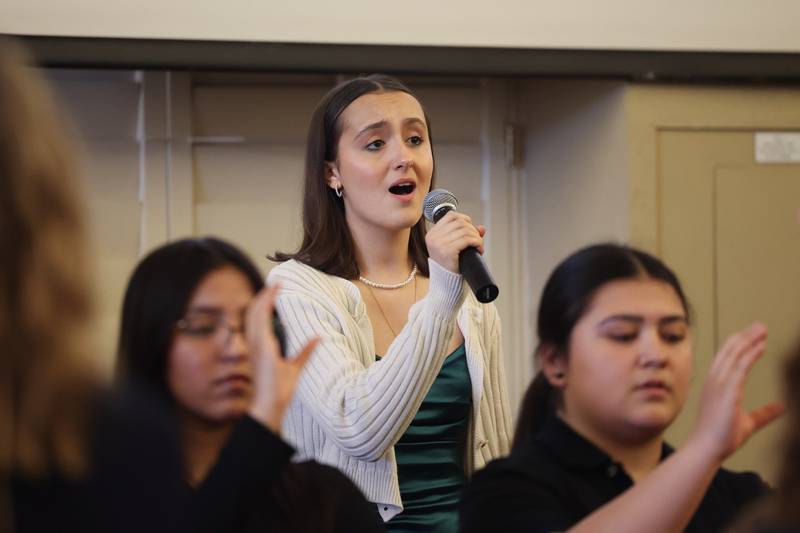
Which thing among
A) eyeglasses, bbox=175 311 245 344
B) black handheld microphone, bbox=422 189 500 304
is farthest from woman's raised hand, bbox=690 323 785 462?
eyeglasses, bbox=175 311 245 344

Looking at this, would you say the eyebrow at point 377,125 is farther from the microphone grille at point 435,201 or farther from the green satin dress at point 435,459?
the green satin dress at point 435,459

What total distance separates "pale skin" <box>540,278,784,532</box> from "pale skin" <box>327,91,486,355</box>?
0.57 metres

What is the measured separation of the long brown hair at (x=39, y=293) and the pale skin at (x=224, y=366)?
10.9 inches

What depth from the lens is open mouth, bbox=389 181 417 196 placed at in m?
2.12

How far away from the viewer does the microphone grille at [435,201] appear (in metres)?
2.08

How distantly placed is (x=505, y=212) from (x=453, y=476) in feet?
6.45

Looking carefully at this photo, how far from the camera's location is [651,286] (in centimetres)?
155

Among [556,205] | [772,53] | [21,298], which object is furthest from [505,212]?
[21,298]

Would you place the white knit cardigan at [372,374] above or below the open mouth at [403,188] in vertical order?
below

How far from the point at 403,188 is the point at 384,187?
3cm

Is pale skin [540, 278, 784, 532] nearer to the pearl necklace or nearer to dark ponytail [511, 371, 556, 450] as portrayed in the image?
dark ponytail [511, 371, 556, 450]

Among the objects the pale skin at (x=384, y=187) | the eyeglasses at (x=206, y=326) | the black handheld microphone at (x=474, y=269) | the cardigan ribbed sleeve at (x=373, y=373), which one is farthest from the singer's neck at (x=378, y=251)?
the eyeglasses at (x=206, y=326)

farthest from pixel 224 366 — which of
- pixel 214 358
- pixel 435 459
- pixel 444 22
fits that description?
pixel 444 22

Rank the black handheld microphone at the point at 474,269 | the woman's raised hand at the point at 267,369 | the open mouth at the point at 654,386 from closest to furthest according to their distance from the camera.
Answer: the woman's raised hand at the point at 267,369 < the open mouth at the point at 654,386 < the black handheld microphone at the point at 474,269
